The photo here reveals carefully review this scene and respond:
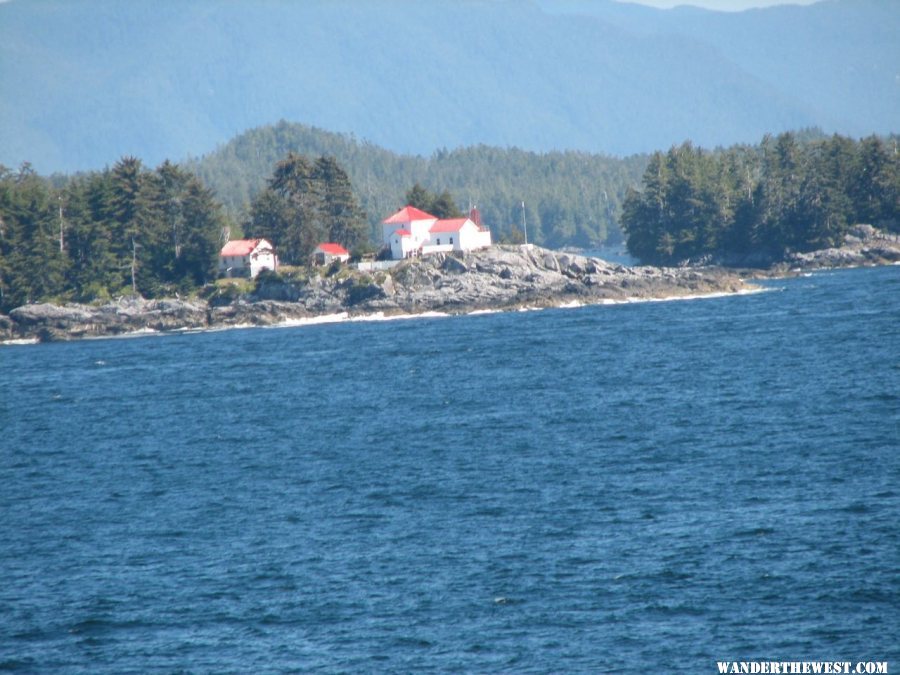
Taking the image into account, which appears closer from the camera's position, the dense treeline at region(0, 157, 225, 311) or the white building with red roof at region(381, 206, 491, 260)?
the dense treeline at region(0, 157, 225, 311)

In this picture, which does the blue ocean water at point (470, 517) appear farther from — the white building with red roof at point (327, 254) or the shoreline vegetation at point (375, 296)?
the white building with red roof at point (327, 254)

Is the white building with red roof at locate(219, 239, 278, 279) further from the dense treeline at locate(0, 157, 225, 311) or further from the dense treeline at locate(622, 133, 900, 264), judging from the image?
the dense treeline at locate(622, 133, 900, 264)

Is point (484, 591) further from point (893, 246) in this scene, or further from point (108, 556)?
point (893, 246)

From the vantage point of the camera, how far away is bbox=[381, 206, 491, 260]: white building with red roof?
11856 centimetres

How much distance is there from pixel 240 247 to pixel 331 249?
9.38 meters

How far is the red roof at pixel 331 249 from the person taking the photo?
401 ft

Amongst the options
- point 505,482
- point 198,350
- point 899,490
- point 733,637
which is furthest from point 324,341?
point 733,637

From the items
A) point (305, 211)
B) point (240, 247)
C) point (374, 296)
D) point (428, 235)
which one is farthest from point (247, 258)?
point (428, 235)

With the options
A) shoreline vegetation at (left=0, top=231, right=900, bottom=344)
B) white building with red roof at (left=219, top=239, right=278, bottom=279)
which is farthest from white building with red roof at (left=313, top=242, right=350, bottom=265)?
shoreline vegetation at (left=0, top=231, right=900, bottom=344)

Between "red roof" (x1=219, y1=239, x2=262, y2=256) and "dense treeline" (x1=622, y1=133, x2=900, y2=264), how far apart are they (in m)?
48.8

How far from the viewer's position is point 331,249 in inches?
4840

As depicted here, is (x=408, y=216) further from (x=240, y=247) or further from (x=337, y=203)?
(x=240, y=247)

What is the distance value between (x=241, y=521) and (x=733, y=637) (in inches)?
673

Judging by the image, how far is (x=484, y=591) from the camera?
2892cm
